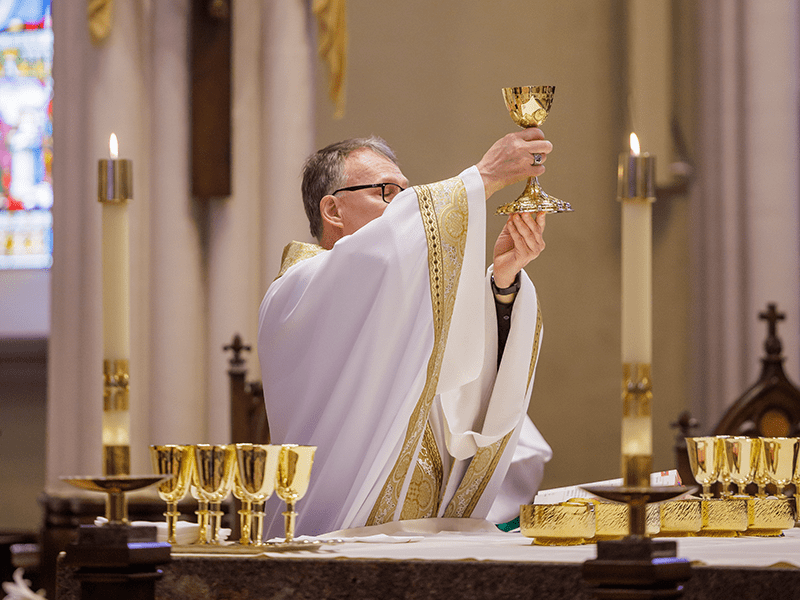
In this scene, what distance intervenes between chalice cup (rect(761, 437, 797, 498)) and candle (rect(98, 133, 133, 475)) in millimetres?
1408

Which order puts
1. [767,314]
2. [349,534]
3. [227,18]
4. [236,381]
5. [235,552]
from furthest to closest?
[227,18], [236,381], [767,314], [349,534], [235,552]

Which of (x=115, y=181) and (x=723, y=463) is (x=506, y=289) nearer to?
(x=723, y=463)

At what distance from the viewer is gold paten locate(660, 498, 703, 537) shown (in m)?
2.42

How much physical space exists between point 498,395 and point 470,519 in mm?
426

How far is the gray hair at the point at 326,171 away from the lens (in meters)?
3.87

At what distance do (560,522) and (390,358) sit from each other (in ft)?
2.92

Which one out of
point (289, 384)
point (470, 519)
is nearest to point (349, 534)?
point (470, 519)

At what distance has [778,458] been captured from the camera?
2.58 metres

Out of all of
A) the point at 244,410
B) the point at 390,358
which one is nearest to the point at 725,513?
the point at 390,358

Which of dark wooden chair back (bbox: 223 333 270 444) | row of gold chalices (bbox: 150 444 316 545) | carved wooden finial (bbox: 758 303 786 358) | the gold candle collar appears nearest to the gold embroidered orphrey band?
row of gold chalices (bbox: 150 444 316 545)

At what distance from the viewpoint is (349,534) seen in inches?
103

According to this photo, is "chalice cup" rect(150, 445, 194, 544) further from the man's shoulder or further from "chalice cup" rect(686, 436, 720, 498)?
the man's shoulder

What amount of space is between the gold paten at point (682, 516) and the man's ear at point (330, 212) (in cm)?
167

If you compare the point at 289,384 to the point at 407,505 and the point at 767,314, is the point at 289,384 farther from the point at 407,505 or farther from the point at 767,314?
the point at 767,314
